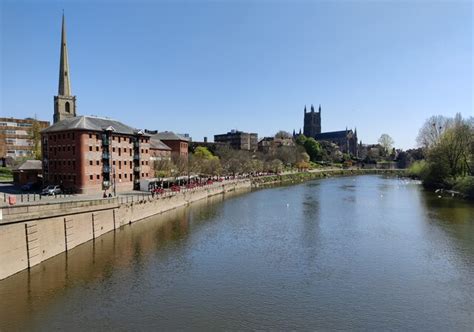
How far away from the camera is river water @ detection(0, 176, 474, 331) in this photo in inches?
827

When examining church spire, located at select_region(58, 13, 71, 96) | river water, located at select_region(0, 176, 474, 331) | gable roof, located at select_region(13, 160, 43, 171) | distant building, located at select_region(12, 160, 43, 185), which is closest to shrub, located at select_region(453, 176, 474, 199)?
river water, located at select_region(0, 176, 474, 331)

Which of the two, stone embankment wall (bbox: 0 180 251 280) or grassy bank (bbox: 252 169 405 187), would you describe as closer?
stone embankment wall (bbox: 0 180 251 280)

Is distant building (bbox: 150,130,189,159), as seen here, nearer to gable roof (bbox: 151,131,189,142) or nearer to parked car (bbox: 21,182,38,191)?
gable roof (bbox: 151,131,189,142)

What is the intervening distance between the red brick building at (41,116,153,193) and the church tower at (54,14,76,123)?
14.4m

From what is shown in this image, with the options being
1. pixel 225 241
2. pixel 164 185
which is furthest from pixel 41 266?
pixel 164 185

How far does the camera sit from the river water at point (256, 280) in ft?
68.9

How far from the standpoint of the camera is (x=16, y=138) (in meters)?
92.1

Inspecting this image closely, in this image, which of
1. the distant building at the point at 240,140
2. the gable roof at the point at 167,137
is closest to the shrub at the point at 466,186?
the gable roof at the point at 167,137

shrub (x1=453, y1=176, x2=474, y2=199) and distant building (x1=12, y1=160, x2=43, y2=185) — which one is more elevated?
distant building (x1=12, y1=160, x2=43, y2=185)

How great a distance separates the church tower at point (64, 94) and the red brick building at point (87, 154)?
14.4 metres

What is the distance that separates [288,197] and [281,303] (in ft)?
179

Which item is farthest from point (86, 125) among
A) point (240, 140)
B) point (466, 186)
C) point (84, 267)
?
point (240, 140)

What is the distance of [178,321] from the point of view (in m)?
20.7

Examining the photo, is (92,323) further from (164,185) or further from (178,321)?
(164,185)
